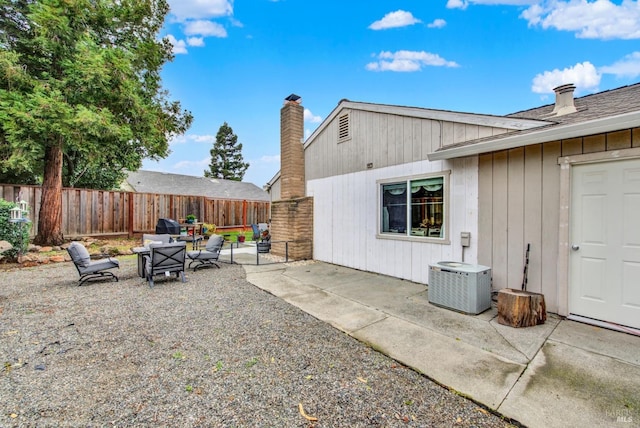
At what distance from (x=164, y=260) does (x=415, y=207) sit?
17.5 feet

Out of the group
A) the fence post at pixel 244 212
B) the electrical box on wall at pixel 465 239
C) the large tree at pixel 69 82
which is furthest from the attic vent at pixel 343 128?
the fence post at pixel 244 212

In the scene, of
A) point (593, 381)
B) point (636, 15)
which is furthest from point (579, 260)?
point (636, 15)

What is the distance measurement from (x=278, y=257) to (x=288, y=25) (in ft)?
27.8

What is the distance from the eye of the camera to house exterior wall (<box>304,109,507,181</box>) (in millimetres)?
5195

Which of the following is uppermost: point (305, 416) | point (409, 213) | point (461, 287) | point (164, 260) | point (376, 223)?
point (409, 213)

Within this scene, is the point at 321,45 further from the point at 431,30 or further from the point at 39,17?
the point at 39,17

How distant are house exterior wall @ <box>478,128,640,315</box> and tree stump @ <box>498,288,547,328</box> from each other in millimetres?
594

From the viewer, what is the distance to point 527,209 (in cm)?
419

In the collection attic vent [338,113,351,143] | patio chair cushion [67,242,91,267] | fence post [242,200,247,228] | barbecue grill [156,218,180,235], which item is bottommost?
patio chair cushion [67,242,91,267]

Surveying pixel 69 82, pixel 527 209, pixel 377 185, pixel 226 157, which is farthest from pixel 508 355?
pixel 226 157

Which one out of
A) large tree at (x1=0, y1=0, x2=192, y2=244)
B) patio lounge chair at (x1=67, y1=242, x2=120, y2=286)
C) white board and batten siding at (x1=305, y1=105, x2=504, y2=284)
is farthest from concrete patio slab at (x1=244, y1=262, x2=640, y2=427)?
large tree at (x1=0, y1=0, x2=192, y2=244)

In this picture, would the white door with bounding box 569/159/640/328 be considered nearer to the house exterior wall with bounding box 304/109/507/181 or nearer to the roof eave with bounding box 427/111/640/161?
the roof eave with bounding box 427/111/640/161

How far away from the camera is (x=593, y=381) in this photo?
238cm

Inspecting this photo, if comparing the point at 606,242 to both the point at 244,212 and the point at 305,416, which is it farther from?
the point at 244,212
